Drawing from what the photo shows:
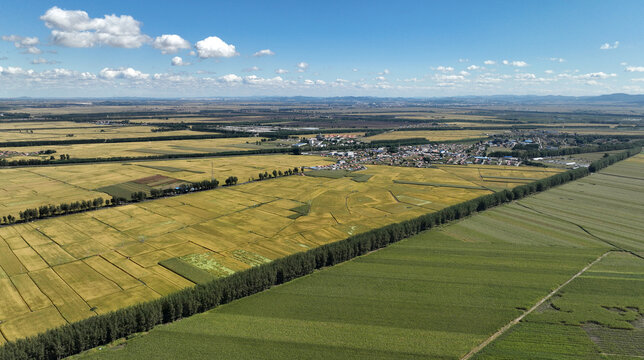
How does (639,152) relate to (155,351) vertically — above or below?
above

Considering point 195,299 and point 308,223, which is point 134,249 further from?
point 308,223

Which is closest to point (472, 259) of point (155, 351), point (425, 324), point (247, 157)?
point (425, 324)

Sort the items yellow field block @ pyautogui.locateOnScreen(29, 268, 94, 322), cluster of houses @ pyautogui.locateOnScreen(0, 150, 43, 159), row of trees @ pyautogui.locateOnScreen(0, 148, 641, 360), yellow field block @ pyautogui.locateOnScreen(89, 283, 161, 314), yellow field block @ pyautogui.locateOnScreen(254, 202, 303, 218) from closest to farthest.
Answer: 1. row of trees @ pyautogui.locateOnScreen(0, 148, 641, 360)
2. yellow field block @ pyautogui.locateOnScreen(29, 268, 94, 322)
3. yellow field block @ pyautogui.locateOnScreen(89, 283, 161, 314)
4. yellow field block @ pyautogui.locateOnScreen(254, 202, 303, 218)
5. cluster of houses @ pyautogui.locateOnScreen(0, 150, 43, 159)

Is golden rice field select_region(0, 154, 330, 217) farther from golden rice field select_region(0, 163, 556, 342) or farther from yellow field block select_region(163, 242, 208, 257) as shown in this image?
yellow field block select_region(163, 242, 208, 257)

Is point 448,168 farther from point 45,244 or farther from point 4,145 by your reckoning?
point 4,145

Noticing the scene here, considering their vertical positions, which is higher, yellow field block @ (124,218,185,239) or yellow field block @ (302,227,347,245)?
yellow field block @ (124,218,185,239)

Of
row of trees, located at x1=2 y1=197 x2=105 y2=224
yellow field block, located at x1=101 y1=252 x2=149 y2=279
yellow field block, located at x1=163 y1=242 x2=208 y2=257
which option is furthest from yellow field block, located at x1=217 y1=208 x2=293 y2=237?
row of trees, located at x1=2 y1=197 x2=105 y2=224

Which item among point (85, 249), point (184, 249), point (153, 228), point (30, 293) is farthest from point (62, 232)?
point (184, 249)
